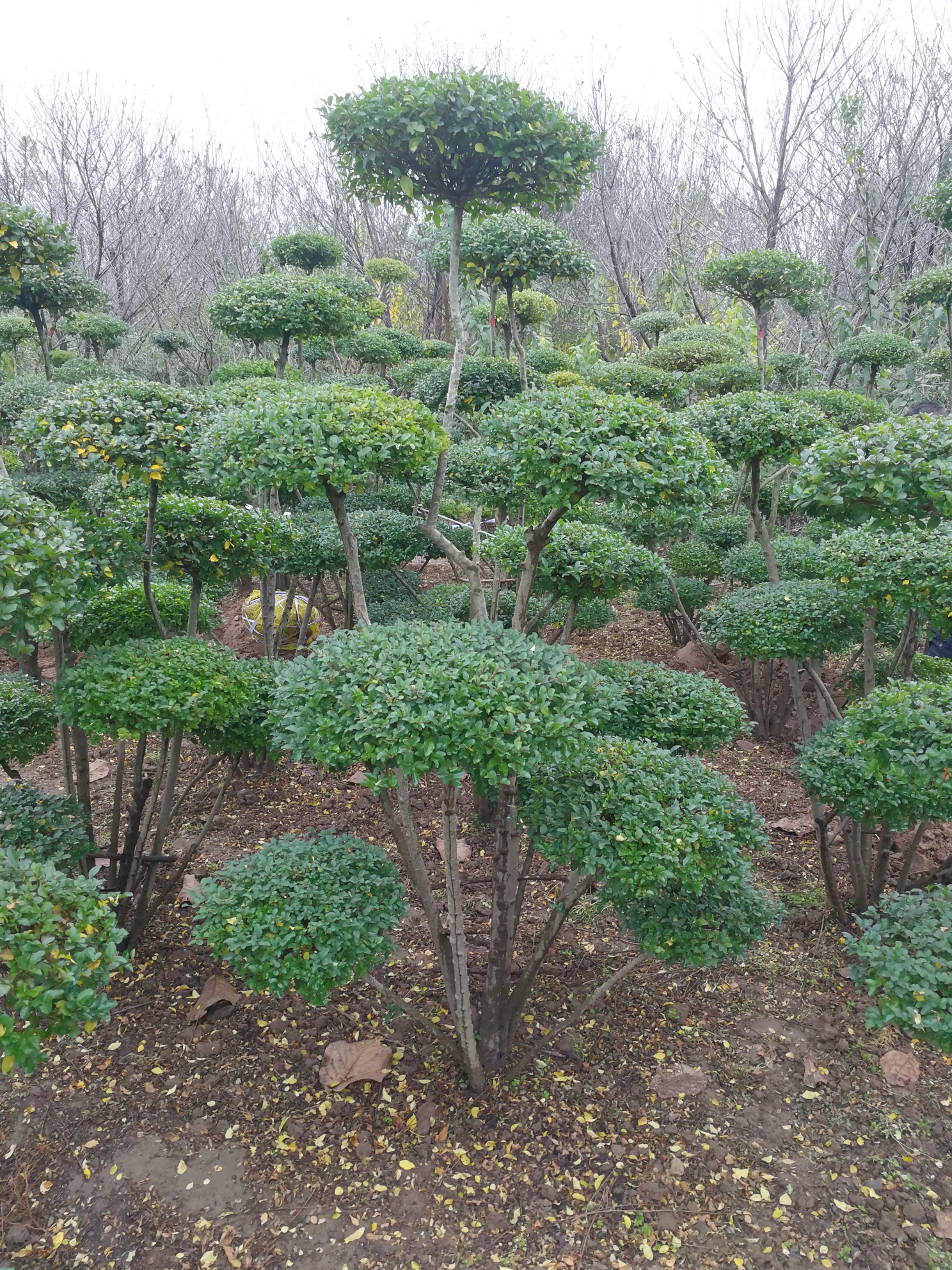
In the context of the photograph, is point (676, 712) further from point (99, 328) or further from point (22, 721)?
point (99, 328)

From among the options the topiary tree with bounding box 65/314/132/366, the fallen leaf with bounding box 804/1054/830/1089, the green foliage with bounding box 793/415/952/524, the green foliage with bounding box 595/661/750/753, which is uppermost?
the topiary tree with bounding box 65/314/132/366

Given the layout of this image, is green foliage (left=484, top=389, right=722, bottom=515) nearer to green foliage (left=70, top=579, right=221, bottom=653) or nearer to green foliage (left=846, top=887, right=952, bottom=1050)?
green foliage (left=846, top=887, right=952, bottom=1050)

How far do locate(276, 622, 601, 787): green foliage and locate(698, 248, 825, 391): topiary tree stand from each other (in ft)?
15.6

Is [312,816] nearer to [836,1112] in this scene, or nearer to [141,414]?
[141,414]

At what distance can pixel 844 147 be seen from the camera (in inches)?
369

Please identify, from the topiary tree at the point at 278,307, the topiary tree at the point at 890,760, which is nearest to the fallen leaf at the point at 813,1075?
the topiary tree at the point at 890,760

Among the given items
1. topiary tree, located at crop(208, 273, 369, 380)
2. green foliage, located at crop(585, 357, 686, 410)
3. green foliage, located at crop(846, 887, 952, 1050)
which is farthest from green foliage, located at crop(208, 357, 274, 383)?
green foliage, located at crop(846, 887, 952, 1050)

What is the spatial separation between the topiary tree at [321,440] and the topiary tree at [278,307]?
9.43 ft

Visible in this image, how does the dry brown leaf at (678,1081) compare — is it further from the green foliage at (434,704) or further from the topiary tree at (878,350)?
the topiary tree at (878,350)

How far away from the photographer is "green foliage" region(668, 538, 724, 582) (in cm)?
630

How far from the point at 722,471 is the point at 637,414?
0.38 m

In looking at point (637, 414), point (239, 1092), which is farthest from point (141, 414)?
point (239, 1092)

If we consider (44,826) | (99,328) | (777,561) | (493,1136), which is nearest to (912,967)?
(493,1136)

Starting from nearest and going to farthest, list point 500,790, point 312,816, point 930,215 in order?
point 500,790
point 312,816
point 930,215
